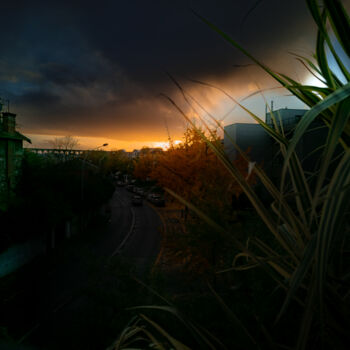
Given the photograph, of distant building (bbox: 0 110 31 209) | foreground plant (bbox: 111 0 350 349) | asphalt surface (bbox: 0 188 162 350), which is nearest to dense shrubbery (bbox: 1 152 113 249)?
distant building (bbox: 0 110 31 209)

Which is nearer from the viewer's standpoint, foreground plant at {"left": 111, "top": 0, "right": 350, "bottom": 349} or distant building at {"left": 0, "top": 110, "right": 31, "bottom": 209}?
foreground plant at {"left": 111, "top": 0, "right": 350, "bottom": 349}

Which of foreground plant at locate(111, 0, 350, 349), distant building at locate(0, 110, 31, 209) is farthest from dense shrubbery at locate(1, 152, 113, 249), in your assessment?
foreground plant at locate(111, 0, 350, 349)

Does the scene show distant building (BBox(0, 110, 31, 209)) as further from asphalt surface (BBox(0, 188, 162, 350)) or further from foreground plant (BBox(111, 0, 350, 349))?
foreground plant (BBox(111, 0, 350, 349))

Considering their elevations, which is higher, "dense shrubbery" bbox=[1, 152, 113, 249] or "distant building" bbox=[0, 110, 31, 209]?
"distant building" bbox=[0, 110, 31, 209]

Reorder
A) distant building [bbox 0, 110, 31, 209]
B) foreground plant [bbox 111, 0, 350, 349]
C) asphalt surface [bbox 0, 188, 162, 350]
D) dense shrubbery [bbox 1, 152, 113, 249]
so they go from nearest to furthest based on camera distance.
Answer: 1. foreground plant [bbox 111, 0, 350, 349]
2. asphalt surface [bbox 0, 188, 162, 350]
3. dense shrubbery [bbox 1, 152, 113, 249]
4. distant building [bbox 0, 110, 31, 209]

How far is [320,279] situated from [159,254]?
15.1 metres

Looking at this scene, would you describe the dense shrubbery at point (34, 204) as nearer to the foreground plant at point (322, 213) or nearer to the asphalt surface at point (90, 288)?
the asphalt surface at point (90, 288)

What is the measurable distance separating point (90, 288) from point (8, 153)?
37.3 feet

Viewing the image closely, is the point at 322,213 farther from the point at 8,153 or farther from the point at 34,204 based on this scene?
the point at 8,153

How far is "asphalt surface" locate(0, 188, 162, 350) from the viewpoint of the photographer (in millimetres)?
4008

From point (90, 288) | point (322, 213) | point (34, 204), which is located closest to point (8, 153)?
point (34, 204)

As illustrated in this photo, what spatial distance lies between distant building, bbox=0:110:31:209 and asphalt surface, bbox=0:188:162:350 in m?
4.95

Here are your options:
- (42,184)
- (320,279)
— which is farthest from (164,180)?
(320,279)

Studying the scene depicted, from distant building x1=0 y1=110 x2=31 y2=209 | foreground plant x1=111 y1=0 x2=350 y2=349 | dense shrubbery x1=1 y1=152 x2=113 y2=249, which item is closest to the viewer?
foreground plant x1=111 y1=0 x2=350 y2=349
